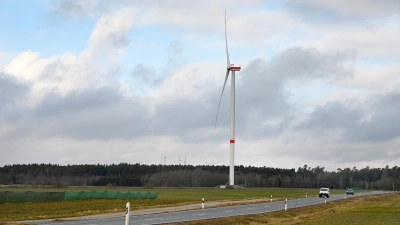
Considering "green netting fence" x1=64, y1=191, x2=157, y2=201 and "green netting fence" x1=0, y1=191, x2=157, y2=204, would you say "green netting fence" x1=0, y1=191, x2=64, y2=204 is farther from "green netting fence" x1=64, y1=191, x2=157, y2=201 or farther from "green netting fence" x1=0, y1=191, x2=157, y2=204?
"green netting fence" x1=64, y1=191, x2=157, y2=201

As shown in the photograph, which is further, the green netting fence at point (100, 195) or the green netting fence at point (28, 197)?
the green netting fence at point (100, 195)

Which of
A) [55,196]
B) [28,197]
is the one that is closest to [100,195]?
[55,196]

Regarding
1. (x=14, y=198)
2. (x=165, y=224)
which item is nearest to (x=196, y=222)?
(x=165, y=224)

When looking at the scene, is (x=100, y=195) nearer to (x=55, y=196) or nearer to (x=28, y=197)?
(x=55, y=196)

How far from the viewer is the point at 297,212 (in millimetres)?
55125

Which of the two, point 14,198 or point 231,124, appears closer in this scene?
point 14,198

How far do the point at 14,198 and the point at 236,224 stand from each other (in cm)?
4407

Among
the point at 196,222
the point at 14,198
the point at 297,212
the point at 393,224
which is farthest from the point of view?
the point at 14,198

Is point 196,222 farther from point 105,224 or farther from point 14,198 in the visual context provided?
point 14,198

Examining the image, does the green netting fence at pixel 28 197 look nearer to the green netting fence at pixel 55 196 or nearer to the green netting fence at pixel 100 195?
the green netting fence at pixel 55 196

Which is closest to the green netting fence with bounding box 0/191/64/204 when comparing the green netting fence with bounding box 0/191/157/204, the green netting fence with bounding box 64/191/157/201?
the green netting fence with bounding box 0/191/157/204

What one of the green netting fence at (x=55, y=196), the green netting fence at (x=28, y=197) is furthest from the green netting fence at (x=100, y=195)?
the green netting fence at (x=28, y=197)

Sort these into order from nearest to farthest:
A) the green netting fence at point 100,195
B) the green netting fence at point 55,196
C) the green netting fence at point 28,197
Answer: the green netting fence at point 28,197 → the green netting fence at point 55,196 → the green netting fence at point 100,195

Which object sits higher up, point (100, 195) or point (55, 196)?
point (100, 195)
